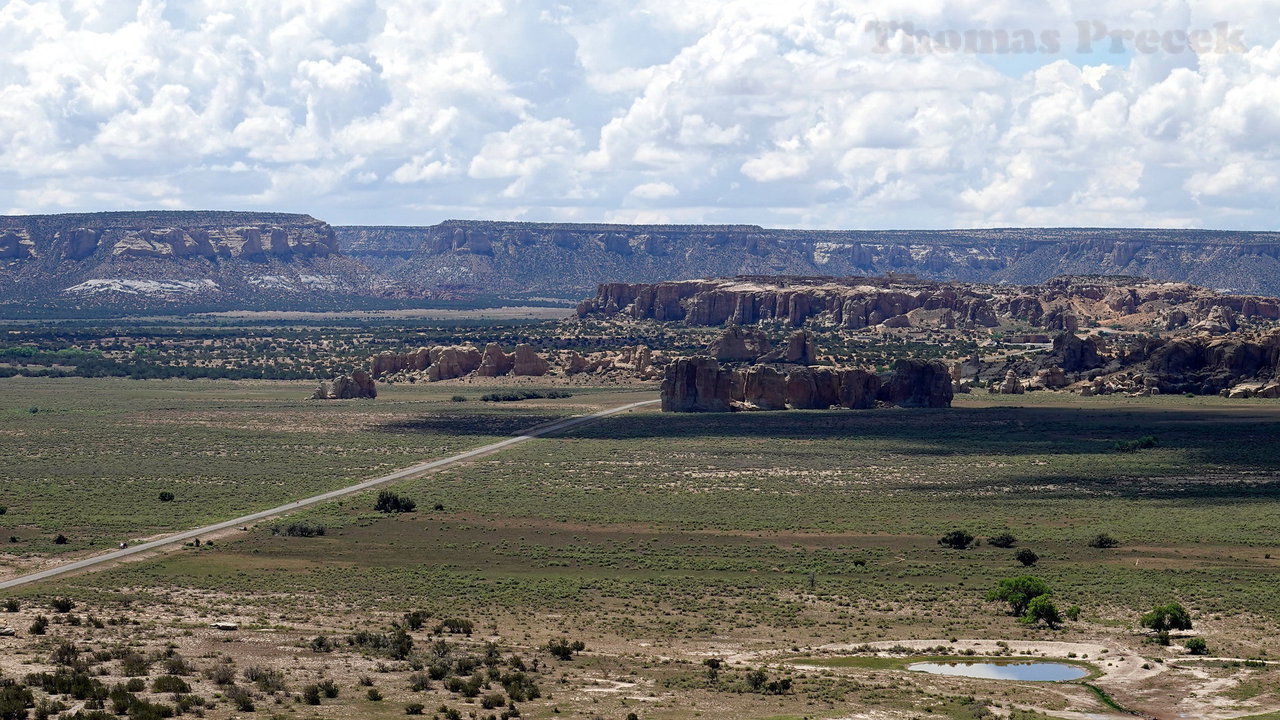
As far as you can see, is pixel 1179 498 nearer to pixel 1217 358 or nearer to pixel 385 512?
pixel 385 512


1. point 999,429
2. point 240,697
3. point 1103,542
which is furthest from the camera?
point 999,429

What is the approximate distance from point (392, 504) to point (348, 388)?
7056 centimetres

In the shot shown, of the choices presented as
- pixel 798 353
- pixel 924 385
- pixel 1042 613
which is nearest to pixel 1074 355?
pixel 798 353

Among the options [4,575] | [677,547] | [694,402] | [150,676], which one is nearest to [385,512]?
[677,547]

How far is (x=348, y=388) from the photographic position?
146 m

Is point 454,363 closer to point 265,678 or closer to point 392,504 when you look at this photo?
point 392,504

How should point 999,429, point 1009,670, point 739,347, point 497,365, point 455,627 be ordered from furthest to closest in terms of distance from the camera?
point 739,347
point 497,365
point 999,429
point 455,627
point 1009,670

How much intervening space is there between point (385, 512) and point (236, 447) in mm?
31182

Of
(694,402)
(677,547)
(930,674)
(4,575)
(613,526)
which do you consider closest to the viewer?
(930,674)

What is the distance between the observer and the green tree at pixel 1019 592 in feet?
176

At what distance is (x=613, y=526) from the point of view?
72438 mm

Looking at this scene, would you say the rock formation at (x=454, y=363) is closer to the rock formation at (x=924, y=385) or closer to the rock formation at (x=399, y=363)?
the rock formation at (x=399, y=363)

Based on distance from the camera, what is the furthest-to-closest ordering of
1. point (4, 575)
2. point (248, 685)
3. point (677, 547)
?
point (677, 547), point (4, 575), point (248, 685)

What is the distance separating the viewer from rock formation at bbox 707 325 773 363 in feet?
554
